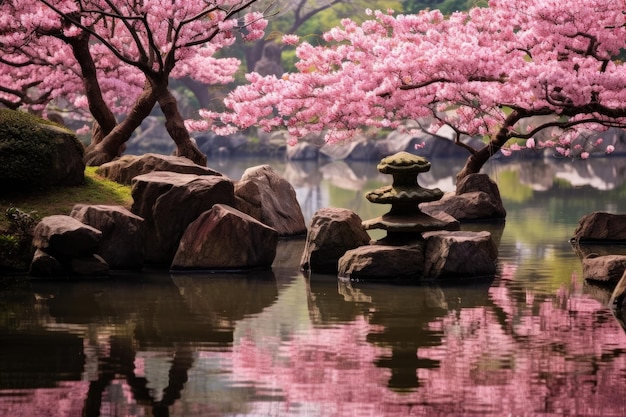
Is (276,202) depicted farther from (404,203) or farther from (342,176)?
(342,176)

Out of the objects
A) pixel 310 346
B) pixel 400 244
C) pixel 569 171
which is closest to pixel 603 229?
pixel 400 244

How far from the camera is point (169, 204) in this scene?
19.3m

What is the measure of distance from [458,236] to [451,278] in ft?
2.26

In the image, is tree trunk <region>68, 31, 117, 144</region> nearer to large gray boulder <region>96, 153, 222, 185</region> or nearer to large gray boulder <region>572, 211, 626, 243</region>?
large gray boulder <region>96, 153, 222, 185</region>

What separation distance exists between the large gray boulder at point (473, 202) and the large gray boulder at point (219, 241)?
10.3 meters

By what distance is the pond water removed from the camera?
31.9 ft

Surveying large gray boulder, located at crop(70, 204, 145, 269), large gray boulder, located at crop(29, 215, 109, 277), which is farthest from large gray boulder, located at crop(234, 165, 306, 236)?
large gray boulder, located at crop(29, 215, 109, 277)

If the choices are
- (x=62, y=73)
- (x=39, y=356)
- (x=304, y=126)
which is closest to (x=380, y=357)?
(x=39, y=356)

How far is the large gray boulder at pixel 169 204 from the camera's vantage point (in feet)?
63.3

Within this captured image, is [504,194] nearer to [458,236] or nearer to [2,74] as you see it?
[2,74]

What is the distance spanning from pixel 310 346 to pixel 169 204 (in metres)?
7.63

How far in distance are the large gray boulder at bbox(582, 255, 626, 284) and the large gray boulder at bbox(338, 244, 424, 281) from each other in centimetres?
264

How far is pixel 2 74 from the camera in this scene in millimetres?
36156

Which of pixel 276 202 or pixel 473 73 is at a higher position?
pixel 473 73
